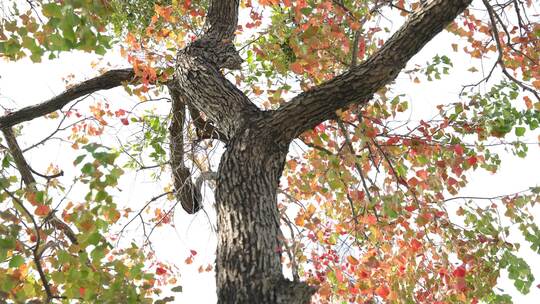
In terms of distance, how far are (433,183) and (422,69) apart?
1.66m

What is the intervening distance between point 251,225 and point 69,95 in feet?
10.3

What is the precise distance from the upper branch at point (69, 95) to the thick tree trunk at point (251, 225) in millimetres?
2233

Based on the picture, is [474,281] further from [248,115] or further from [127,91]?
[127,91]

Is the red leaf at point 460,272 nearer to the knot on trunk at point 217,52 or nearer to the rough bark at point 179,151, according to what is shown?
the rough bark at point 179,151

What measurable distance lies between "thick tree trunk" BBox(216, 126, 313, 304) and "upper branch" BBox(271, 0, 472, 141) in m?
0.22

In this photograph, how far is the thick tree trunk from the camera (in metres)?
3.22

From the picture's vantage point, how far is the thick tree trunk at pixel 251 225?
322cm

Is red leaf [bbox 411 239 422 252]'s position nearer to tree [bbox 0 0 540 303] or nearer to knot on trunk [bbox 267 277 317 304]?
tree [bbox 0 0 540 303]

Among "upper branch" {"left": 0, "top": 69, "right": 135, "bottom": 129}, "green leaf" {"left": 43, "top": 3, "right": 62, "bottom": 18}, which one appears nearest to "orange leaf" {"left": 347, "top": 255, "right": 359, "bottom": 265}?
"upper branch" {"left": 0, "top": 69, "right": 135, "bottom": 129}

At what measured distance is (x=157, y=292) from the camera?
3871mm

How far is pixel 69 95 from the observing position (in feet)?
18.5

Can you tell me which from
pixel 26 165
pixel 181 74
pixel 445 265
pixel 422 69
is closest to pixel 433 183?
pixel 445 265

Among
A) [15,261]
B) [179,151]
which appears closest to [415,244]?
[179,151]

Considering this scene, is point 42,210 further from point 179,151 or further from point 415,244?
point 415,244
